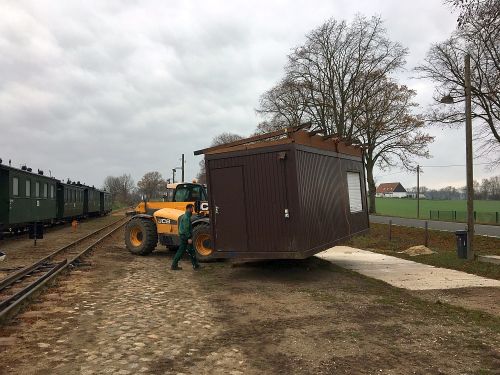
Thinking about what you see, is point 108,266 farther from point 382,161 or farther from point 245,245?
point 382,161

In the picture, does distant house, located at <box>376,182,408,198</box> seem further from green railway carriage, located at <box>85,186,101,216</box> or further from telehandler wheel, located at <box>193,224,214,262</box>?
telehandler wheel, located at <box>193,224,214,262</box>

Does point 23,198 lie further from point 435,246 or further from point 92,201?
point 92,201

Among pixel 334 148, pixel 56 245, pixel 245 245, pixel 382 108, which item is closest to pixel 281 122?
pixel 382 108

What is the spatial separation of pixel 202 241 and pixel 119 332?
7.33 meters

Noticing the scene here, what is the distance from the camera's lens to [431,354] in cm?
528

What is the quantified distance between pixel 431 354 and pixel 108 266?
914 cm

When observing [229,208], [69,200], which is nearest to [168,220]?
[229,208]

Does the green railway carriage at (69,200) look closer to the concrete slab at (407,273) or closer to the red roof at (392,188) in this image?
the concrete slab at (407,273)

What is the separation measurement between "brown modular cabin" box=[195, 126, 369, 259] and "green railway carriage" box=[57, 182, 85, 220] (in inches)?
854

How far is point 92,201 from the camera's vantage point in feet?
145

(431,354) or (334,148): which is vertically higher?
(334,148)

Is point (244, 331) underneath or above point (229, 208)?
underneath

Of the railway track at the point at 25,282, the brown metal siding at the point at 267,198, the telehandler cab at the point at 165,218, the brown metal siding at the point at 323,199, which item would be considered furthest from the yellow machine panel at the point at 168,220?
the brown metal siding at the point at 323,199

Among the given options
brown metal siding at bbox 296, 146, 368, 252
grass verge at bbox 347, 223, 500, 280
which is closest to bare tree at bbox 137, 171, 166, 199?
grass verge at bbox 347, 223, 500, 280
